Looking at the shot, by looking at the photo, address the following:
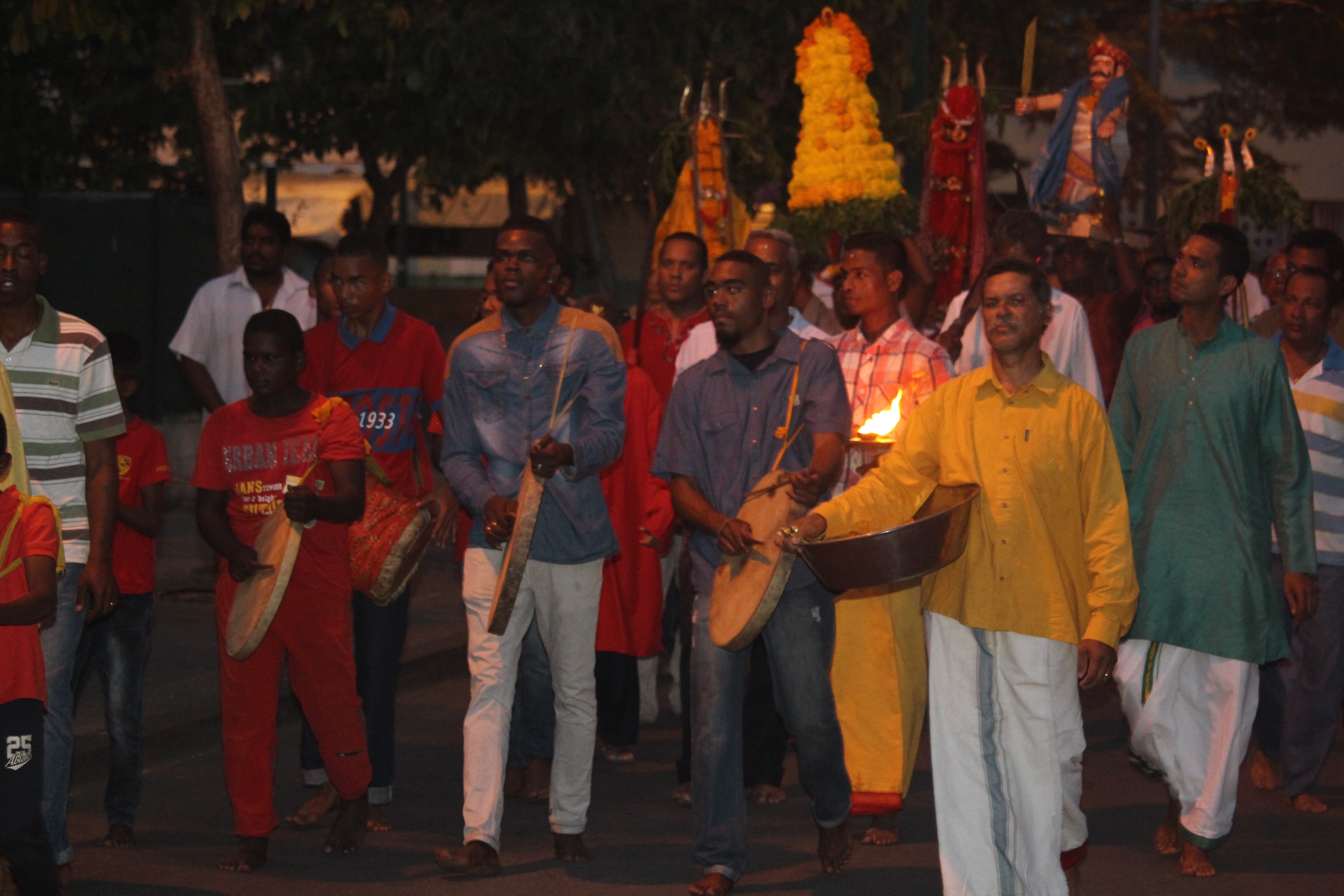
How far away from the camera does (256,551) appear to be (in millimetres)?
6602

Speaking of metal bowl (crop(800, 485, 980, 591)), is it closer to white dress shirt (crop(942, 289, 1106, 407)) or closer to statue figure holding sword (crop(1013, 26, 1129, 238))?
white dress shirt (crop(942, 289, 1106, 407))

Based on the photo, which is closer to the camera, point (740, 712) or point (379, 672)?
point (740, 712)

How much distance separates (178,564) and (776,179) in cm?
634

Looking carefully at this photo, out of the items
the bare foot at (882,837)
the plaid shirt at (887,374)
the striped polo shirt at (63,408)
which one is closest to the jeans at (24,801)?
the striped polo shirt at (63,408)

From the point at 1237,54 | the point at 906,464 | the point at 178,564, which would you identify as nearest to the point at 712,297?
the point at 906,464

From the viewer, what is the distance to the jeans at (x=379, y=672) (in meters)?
7.38

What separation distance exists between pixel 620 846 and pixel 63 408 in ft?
8.71

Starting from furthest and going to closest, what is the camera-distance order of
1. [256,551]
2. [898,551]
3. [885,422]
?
[885,422] < [256,551] < [898,551]

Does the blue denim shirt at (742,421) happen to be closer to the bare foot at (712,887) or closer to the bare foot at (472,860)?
the bare foot at (712,887)

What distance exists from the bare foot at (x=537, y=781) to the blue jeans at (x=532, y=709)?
2 centimetres

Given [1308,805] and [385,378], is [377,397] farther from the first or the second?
[1308,805]

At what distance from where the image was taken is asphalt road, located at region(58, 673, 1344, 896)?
6582mm

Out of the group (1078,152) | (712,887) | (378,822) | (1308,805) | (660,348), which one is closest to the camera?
(712,887)

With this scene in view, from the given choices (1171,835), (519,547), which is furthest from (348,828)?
(1171,835)
